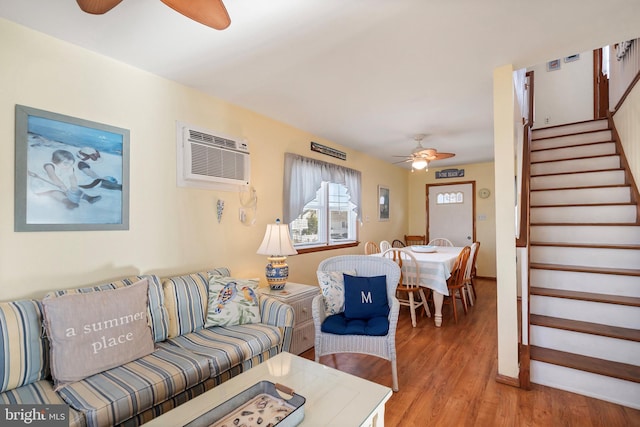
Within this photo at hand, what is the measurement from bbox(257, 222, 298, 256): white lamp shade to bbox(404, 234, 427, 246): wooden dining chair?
13.7 feet

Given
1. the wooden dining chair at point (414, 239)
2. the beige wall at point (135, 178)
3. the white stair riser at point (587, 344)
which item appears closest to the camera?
the beige wall at point (135, 178)

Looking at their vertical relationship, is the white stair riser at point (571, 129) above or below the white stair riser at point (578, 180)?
above

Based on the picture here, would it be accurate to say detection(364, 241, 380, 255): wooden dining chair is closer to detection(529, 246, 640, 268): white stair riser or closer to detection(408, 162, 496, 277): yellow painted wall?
detection(529, 246, 640, 268): white stair riser

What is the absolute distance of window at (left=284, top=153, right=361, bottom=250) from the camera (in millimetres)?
3547

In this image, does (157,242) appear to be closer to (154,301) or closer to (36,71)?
(154,301)

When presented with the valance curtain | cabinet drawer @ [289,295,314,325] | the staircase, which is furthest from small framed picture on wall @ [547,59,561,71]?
cabinet drawer @ [289,295,314,325]

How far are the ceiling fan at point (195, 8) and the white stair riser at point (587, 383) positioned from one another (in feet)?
9.61

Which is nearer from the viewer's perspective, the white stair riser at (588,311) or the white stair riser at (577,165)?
the white stair riser at (588,311)

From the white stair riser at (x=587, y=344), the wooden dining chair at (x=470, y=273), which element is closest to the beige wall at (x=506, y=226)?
the white stair riser at (x=587, y=344)

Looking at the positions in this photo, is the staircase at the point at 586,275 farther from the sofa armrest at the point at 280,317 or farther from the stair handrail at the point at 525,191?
the sofa armrest at the point at 280,317

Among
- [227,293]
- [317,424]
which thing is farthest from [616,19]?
[227,293]

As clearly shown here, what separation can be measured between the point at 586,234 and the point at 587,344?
45.3 inches

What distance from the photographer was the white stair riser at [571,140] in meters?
3.70

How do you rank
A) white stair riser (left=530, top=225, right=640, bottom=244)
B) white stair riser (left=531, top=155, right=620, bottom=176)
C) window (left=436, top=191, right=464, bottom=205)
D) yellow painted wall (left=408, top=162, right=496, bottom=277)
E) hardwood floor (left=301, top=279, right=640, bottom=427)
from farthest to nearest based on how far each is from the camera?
window (left=436, top=191, right=464, bottom=205)
yellow painted wall (left=408, top=162, right=496, bottom=277)
white stair riser (left=531, top=155, right=620, bottom=176)
white stair riser (left=530, top=225, right=640, bottom=244)
hardwood floor (left=301, top=279, right=640, bottom=427)
